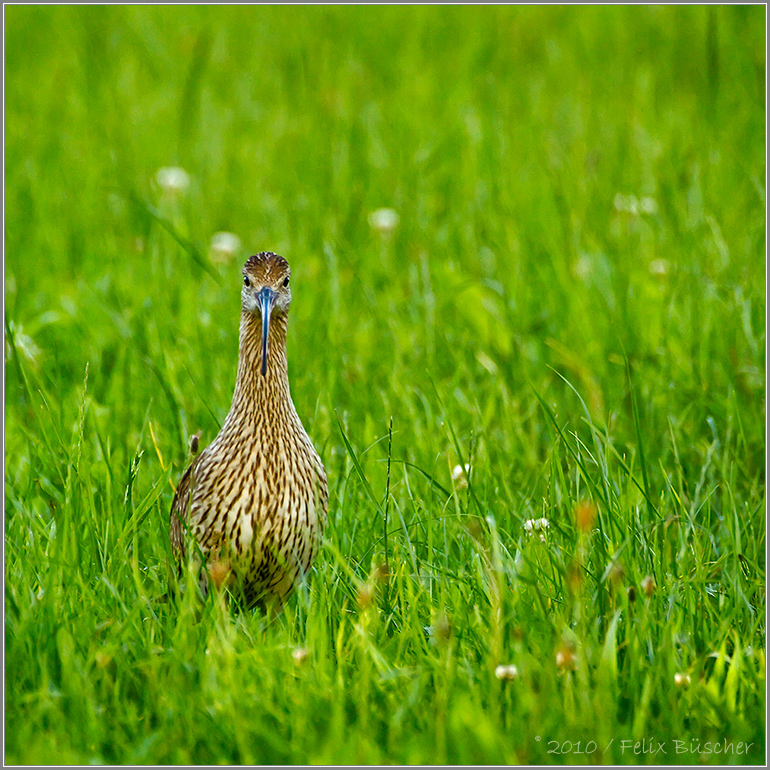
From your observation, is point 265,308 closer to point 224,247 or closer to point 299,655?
point 299,655

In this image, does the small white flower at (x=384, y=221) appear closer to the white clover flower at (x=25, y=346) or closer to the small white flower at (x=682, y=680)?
the white clover flower at (x=25, y=346)

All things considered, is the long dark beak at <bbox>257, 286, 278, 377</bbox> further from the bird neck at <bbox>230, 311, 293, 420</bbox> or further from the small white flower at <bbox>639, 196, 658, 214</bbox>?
the small white flower at <bbox>639, 196, 658, 214</bbox>

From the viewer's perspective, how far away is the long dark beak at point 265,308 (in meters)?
3.46

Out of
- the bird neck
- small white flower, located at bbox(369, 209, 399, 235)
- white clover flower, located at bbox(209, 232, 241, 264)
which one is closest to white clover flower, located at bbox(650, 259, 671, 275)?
small white flower, located at bbox(369, 209, 399, 235)

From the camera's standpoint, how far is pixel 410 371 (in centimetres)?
527

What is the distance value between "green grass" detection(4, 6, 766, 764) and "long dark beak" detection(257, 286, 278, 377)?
0.36 meters

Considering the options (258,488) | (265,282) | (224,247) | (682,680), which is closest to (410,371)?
(224,247)

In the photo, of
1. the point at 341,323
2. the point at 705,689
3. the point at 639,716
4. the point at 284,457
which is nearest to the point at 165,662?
the point at 284,457

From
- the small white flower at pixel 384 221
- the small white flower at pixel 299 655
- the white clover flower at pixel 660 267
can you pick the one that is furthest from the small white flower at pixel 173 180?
the small white flower at pixel 299 655

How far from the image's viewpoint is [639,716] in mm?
2859

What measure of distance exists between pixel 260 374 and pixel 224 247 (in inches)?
109

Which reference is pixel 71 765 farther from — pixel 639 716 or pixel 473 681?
pixel 639 716

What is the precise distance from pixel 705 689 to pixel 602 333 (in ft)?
9.67

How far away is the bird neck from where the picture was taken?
363cm
